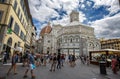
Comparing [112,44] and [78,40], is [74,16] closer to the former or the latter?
[78,40]

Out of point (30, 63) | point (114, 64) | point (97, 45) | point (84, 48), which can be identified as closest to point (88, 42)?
point (84, 48)

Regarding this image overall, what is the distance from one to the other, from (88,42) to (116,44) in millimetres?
28429

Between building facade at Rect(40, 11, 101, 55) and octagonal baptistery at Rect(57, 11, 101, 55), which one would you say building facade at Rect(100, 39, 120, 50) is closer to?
building facade at Rect(40, 11, 101, 55)

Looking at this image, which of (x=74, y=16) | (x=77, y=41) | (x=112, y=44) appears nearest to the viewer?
(x=77, y=41)

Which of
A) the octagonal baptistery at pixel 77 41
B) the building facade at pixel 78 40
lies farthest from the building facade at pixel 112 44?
the octagonal baptistery at pixel 77 41

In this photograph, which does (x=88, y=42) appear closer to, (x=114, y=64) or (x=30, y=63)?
(x=114, y=64)

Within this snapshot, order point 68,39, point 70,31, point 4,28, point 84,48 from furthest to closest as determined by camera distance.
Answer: point 70,31 → point 68,39 → point 84,48 → point 4,28

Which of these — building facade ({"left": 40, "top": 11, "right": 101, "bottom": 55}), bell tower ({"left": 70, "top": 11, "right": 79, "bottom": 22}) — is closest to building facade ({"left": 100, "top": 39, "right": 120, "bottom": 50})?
building facade ({"left": 40, "top": 11, "right": 101, "bottom": 55})

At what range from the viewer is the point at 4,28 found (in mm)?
16328

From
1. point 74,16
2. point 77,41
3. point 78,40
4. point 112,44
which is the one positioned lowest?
point 112,44

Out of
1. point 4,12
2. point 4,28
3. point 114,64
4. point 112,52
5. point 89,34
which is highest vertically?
point 89,34

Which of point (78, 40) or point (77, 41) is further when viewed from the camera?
point (77, 41)

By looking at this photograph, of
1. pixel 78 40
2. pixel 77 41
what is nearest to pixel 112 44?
pixel 78 40

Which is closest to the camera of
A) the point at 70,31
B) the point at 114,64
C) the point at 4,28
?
the point at 114,64
